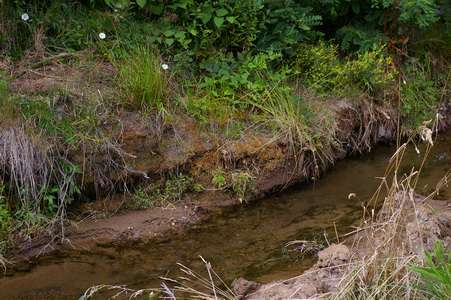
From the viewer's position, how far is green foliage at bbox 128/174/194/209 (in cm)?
512

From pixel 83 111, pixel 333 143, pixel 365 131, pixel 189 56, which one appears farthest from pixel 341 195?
pixel 83 111

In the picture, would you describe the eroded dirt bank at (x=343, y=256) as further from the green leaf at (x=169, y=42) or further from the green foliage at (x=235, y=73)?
the green leaf at (x=169, y=42)

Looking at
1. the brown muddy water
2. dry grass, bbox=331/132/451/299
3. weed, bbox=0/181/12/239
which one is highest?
dry grass, bbox=331/132/451/299

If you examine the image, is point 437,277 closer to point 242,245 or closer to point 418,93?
point 242,245

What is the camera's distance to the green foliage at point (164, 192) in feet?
16.8

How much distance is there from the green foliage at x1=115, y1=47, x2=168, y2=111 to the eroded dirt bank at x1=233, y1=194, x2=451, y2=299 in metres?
1.86

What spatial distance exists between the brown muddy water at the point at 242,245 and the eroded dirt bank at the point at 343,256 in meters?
0.35

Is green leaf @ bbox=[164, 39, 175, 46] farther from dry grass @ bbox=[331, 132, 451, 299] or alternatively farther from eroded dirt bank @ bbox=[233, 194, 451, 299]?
dry grass @ bbox=[331, 132, 451, 299]

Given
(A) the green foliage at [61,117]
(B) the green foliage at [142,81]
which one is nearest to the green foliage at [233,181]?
(B) the green foliage at [142,81]

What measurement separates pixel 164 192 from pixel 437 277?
2828 millimetres

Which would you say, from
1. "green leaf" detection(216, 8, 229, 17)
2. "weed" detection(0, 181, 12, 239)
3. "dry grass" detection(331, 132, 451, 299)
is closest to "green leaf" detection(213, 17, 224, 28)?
"green leaf" detection(216, 8, 229, 17)

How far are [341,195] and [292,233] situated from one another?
0.73 m

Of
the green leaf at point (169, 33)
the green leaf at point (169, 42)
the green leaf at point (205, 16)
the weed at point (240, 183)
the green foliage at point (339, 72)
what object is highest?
the green leaf at point (205, 16)

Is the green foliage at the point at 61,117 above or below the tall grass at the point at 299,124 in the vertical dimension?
above
